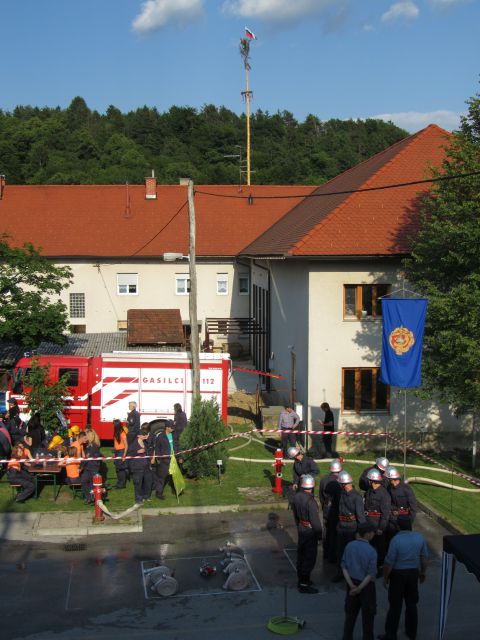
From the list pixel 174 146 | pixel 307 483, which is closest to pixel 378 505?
pixel 307 483

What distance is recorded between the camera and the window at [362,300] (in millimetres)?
22047

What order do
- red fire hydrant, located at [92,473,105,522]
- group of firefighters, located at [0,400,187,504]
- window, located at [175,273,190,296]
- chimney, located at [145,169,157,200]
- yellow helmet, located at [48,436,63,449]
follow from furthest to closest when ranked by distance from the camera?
1. chimney, located at [145,169,157,200]
2. window, located at [175,273,190,296]
3. yellow helmet, located at [48,436,63,449]
4. group of firefighters, located at [0,400,187,504]
5. red fire hydrant, located at [92,473,105,522]

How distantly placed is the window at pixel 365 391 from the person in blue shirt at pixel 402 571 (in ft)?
42.1

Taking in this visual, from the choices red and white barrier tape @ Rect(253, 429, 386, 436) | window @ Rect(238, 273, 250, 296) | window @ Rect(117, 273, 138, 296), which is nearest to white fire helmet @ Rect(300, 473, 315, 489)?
red and white barrier tape @ Rect(253, 429, 386, 436)

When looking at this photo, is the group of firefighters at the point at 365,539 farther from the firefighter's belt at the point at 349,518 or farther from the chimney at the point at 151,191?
the chimney at the point at 151,191

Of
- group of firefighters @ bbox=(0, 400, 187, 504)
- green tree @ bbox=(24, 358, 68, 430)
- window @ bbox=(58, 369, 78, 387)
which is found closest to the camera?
group of firefighters @ bbox=(0, 400, 187, 504)

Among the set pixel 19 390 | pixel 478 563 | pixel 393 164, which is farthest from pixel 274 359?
pixel 478 563


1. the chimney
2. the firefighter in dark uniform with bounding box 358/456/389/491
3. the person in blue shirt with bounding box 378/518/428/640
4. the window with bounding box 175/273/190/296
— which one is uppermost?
the chimney

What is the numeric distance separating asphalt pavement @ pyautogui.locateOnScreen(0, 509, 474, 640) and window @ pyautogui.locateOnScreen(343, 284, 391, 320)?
883cm

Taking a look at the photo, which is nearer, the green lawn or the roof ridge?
the green lawn

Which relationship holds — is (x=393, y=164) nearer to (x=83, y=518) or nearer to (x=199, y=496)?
(x=199, y=496)

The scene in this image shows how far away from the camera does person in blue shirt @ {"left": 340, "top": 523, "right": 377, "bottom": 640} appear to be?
349 inches

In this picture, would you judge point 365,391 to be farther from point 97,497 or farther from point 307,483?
point 307,483

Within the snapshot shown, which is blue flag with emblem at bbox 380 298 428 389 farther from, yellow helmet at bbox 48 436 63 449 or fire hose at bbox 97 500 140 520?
yellow helmet at bbox 48 436 63 449
